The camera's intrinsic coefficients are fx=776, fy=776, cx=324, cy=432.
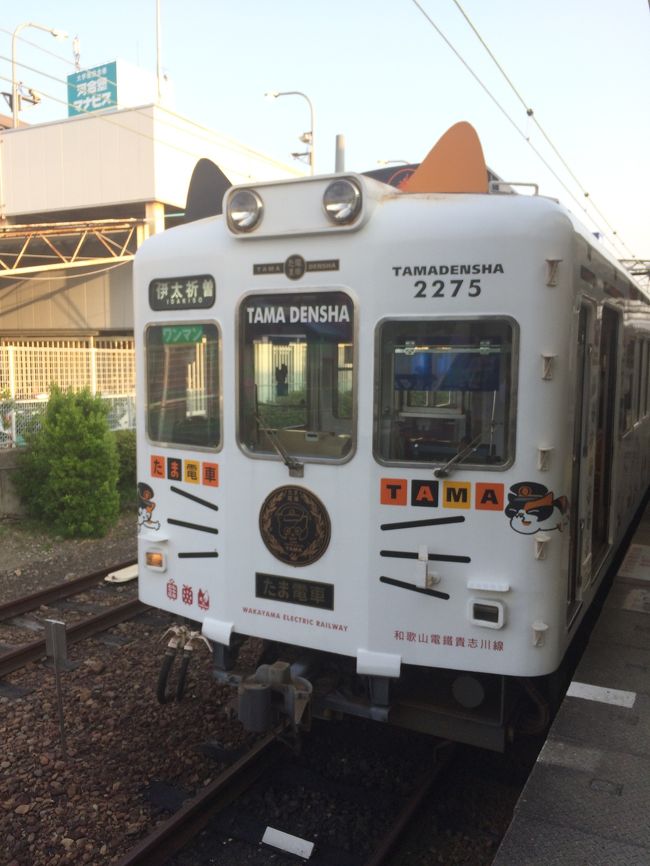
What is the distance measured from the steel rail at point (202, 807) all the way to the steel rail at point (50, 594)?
11.6ft

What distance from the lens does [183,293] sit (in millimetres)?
4344

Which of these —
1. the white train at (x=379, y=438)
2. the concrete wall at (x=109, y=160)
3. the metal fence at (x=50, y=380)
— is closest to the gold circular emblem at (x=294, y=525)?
the white train at (x=379, y=438)

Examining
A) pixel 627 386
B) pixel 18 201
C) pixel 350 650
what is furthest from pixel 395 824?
pixel 18 201

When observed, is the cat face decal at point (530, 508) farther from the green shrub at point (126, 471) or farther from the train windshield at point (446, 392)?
the green shrub at point (126, 471)

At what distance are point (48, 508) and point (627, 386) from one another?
7.54m

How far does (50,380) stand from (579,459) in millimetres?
12095

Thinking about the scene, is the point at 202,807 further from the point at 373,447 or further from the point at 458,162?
the point at 458,162

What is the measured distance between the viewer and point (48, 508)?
1041 centimetres

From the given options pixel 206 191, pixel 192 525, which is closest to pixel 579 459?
pixel 192 525

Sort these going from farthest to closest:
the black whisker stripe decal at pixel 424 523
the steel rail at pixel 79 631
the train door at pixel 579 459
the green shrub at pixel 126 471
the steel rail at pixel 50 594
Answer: the green shrub at pixel 126 471 → the steel rail at pixel 50 594 → the steel rail at pixel 79 631 → the train door at pixel 579 459 → the black whisker stripe decal at pixel 424 523

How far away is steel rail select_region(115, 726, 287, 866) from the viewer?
3.69 m

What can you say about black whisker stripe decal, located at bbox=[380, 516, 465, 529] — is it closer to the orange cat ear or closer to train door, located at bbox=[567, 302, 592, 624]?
train door, located at bbox=[567, 302, 592, 624]

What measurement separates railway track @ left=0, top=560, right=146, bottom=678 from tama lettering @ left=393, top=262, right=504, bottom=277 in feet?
14.2

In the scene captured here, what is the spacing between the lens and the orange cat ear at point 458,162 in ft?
14.0
